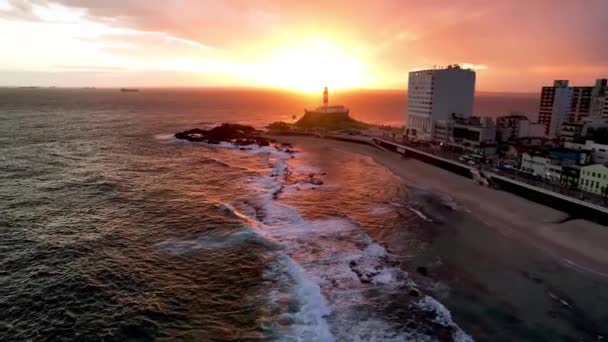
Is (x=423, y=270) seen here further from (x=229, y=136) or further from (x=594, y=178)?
(x=229, y=136)

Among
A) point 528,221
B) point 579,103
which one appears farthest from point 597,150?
point 579,103

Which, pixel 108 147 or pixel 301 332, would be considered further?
pixel 108 147

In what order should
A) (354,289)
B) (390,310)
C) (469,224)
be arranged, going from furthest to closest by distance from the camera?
1. (469,224)
2. (354,289)
3. (390,310)

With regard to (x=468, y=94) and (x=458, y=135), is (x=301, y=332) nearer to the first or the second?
(x=458, y=135)

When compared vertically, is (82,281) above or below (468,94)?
below

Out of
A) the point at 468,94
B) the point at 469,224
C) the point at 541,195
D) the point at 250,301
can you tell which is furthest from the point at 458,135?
the point at 250,301

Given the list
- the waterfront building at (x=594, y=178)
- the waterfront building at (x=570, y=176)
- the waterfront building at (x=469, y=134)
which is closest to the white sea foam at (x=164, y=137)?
the waterfront building at (x=469, y=134)

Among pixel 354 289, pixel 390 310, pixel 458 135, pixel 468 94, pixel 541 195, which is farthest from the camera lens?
pixel 468 94
